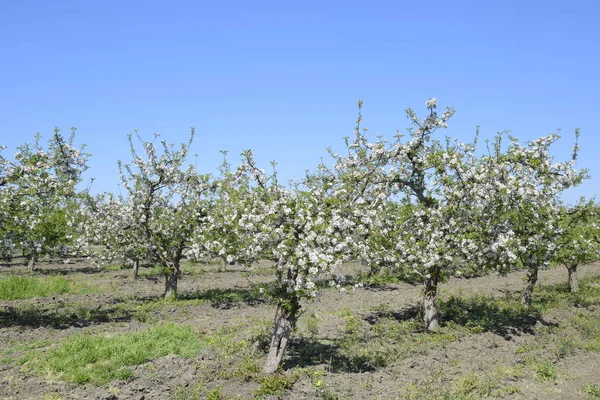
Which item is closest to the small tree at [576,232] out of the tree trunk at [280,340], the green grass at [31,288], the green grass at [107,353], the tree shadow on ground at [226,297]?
the tree trunk at [280,340]

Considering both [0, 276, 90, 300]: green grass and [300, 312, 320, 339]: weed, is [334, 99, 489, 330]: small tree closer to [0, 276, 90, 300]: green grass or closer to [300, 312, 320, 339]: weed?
[300, 312, 320, 339]: weed

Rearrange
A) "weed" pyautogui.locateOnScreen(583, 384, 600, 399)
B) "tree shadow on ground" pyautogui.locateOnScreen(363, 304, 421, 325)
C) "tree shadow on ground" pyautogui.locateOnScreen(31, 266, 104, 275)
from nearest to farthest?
1. "weed" pyautogui.locateOnScreen(583, 384, 600, 399)
2. "tree shadow on ground" pyautogui.locateOnScreen(363, 304, 421, 325)
3. "tree shadow on ground" pyautogui.locateOnScreen(31, 266, 104, 275)

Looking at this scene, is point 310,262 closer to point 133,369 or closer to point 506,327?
point 133,369

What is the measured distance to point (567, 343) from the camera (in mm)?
18844

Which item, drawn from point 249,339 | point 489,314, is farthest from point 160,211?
point 489,314

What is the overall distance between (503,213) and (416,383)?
913 centimetres

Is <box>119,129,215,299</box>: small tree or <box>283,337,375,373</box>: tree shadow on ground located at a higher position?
<box>119,129,215,299</box>: small tree

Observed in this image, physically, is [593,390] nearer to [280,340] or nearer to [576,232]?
[280,340]

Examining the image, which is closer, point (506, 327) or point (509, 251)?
point (509, 251)

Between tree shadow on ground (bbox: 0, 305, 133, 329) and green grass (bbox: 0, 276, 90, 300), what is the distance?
378 centimetres

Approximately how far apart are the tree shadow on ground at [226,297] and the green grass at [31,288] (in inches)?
311

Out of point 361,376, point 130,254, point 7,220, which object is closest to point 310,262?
point 361,376

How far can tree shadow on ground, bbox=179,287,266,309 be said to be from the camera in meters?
27.5

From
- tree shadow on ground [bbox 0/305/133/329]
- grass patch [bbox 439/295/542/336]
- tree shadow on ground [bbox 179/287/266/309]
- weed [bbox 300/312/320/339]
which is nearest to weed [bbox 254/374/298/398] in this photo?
weed [bbox 300/312/320/339]
